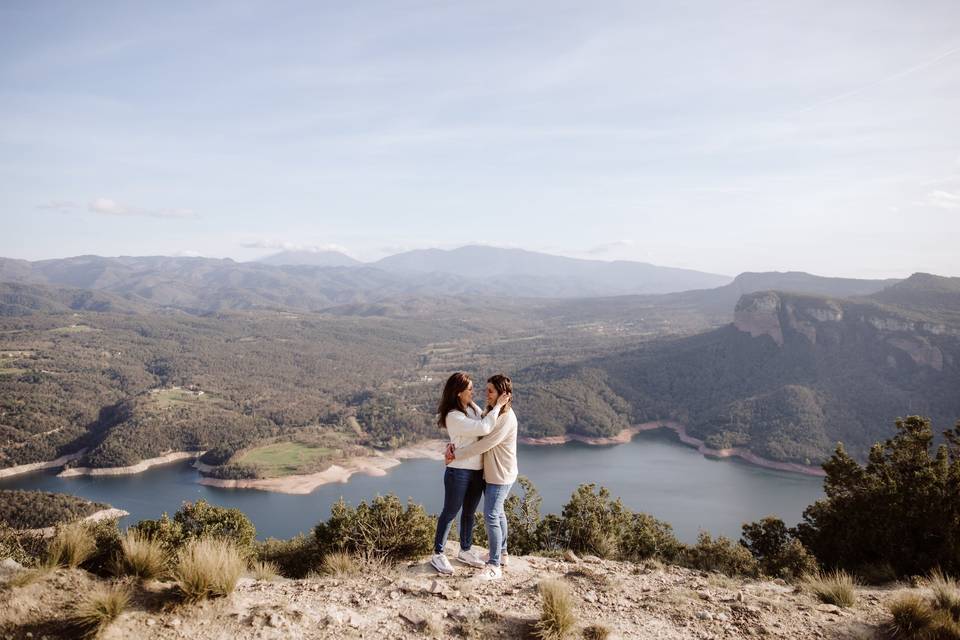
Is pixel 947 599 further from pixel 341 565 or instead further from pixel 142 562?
pixel 142 562

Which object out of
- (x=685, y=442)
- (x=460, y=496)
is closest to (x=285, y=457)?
(x=685, y=442)

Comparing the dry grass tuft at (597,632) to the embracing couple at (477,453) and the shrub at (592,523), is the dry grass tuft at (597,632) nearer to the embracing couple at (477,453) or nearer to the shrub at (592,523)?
the embracing couple at (477,453)

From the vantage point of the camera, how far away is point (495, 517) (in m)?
5.56

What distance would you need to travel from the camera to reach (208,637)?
3967 mm

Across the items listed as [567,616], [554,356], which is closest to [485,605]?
[567,616]

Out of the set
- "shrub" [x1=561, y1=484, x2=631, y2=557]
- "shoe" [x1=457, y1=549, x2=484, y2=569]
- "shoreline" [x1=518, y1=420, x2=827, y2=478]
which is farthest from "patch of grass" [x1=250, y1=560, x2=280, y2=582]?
"shoreline" [x1=518, y1=420, x2=827, y2=478]

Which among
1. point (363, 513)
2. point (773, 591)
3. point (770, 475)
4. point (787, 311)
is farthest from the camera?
point (787, 311)

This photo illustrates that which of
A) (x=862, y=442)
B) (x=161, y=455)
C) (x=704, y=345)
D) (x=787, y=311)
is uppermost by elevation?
(x=787, y=311)

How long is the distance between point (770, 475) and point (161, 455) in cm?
8284

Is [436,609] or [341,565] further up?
[436,609]

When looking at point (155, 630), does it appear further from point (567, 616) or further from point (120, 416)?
point (120, 416)

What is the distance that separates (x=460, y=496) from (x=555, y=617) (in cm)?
147

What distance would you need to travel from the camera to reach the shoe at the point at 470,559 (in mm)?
5777

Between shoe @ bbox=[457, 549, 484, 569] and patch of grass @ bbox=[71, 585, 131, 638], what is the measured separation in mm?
3247
